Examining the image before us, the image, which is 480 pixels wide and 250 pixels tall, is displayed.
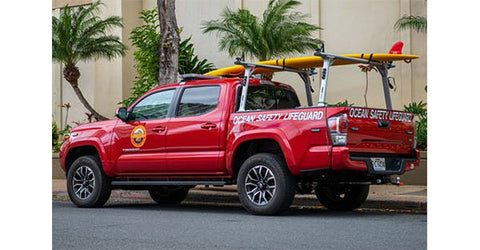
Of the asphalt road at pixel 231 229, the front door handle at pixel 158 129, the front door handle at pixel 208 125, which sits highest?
the front door handle at pixel 208 125

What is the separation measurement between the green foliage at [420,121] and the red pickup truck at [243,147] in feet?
14.2

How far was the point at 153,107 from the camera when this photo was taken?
11414 mm

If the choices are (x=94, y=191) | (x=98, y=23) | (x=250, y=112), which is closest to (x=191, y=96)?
(x=250, y=112)

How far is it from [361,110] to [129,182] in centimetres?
397

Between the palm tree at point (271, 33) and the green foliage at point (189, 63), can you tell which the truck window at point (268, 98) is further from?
the green foliage at point (189, 63)

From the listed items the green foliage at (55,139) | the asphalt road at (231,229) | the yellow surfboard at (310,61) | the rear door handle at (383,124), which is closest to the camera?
the asphalt road at (231,229)

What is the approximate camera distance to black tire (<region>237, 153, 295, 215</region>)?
31.3 feet

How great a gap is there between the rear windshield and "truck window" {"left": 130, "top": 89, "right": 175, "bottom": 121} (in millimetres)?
1298

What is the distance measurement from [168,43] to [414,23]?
5.41 meters

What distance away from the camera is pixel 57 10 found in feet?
76.4

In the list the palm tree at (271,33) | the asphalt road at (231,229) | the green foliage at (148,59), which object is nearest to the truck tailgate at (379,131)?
the asphalt road at (231,229)

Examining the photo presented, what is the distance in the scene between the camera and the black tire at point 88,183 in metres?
11.6

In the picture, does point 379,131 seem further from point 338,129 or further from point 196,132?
point 196,132

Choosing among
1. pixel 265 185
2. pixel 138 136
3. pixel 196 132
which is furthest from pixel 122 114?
pixel 265 185
